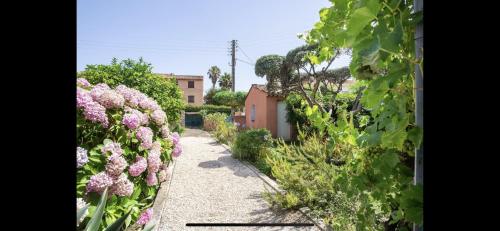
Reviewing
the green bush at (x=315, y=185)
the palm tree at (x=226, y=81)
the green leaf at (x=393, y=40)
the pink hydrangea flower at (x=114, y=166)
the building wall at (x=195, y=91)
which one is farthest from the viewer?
the palm tree at (x=226, y=81)

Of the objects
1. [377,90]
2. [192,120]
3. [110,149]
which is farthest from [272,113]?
[192,120]

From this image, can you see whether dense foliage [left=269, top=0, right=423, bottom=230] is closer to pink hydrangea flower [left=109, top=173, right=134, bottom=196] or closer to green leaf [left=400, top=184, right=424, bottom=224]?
green leaf [left=400, top=184, right=424, bottom=224]

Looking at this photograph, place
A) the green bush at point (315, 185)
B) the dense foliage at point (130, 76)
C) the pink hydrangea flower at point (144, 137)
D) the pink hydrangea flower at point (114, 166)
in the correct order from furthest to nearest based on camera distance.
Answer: the dense foliage at point (130, 76) < the green bush at point (315, 185) < the pink hydrangea flower at point (144, 137) < the pink hydrangea flower at point (114, 166)

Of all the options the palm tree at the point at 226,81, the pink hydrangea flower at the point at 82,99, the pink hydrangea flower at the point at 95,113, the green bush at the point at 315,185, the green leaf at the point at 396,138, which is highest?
the palm tree at the point at 226,81

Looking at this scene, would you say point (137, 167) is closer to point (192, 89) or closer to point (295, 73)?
point (295, 73)

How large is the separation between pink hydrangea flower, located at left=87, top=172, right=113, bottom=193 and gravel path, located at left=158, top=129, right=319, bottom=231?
6.06ft

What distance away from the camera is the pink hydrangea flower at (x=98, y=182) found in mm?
3006

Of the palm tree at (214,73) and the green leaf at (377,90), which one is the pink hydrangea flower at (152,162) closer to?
the green leaf at (377,90)

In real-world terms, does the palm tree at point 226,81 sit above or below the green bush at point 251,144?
above

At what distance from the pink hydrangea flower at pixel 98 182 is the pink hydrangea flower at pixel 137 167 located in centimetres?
61

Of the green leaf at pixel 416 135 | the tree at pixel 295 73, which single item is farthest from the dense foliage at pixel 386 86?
the tree at pixel 295 73
